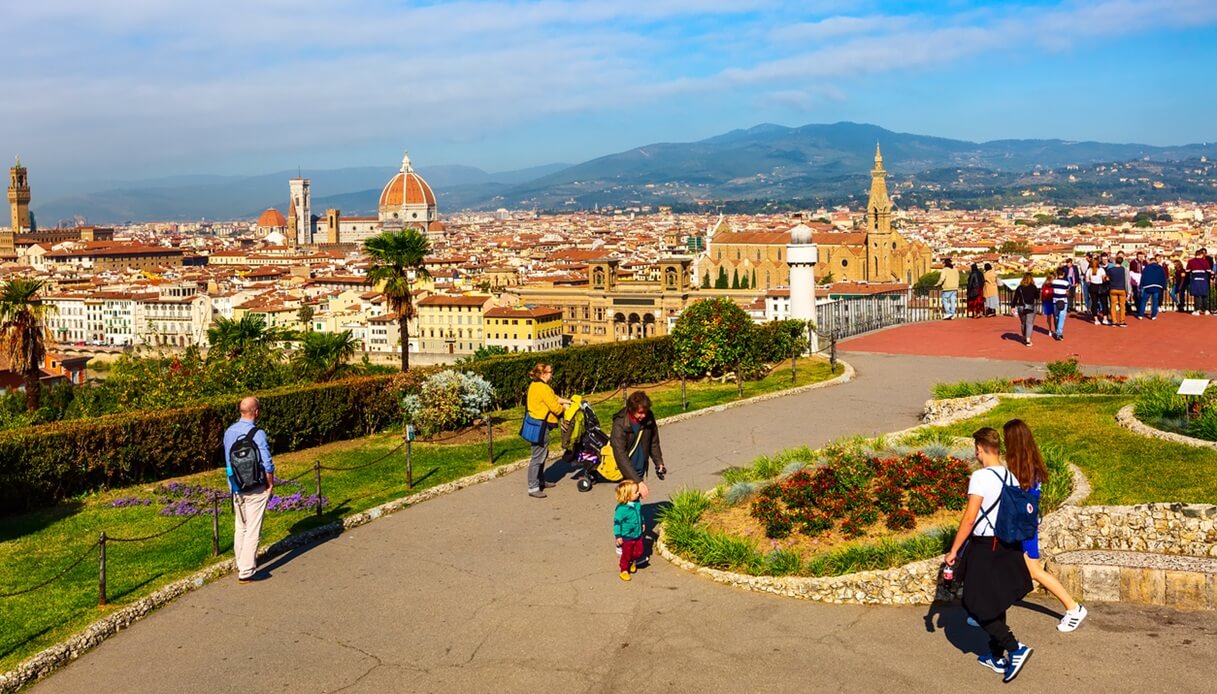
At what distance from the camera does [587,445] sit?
8.33 meters

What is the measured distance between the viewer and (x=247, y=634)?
553 cm

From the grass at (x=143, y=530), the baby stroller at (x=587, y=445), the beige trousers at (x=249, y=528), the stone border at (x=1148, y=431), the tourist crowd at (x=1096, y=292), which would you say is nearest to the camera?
the grass at (x=143, y=530)

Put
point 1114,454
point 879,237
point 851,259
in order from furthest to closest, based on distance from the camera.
Answer: point 851,259
point 879,237
point 1114,454

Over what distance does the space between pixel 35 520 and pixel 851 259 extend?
90.9m

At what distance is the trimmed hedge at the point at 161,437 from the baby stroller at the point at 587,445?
13.7 ft

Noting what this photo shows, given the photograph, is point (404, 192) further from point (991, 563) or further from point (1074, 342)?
point (991, 563)

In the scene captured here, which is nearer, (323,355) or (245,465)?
(245,465)

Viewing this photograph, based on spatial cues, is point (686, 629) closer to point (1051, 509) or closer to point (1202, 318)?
point (1051, 509)

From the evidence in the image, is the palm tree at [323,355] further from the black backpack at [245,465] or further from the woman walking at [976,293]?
the woman walking at [976,293]

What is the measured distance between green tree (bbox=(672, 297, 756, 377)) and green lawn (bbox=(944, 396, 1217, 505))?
17.1 ft

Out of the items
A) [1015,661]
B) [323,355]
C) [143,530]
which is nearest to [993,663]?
[1015,661]

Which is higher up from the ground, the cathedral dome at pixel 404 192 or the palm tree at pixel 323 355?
the cathedral dome at pixel 404 192

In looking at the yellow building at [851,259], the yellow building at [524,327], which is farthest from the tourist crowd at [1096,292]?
the yellow building at [851,259]

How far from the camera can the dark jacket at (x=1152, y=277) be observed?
15.2m
